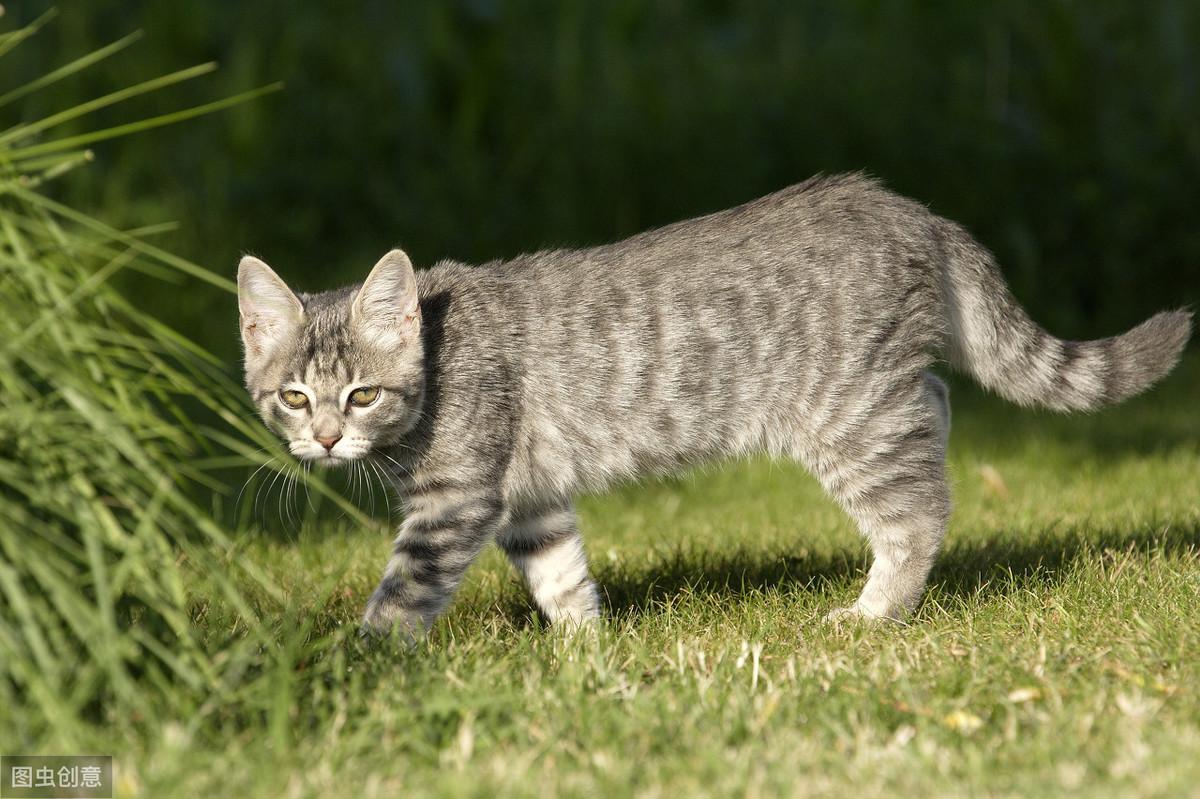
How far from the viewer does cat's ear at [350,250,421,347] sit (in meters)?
4.30

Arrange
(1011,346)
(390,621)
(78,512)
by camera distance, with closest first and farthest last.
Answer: (78,512), (390,621), (1011,346)

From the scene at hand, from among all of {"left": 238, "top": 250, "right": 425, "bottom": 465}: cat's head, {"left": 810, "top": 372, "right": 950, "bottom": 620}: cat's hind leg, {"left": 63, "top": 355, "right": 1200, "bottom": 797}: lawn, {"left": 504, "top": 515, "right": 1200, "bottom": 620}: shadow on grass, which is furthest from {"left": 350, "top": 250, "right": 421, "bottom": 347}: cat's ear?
{"left": 810, "top": 372, "right": 950, "bottom": 620}: cat's hind leg

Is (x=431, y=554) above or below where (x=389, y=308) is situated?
below

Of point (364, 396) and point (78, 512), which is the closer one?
point (78, 512)

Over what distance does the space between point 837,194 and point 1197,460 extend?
2.68 metres

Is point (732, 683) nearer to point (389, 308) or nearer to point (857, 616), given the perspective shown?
point (857, 616)

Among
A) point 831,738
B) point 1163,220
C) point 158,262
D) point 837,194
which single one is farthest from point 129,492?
point 1163,220

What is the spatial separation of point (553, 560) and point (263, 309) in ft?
3.96

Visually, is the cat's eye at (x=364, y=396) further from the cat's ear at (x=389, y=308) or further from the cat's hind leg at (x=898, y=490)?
the cat's hind leg at (x=898, y=490)

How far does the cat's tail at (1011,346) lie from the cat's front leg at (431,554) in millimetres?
1656

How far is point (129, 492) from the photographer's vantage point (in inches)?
118

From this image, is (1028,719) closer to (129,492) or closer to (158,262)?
(129,492)

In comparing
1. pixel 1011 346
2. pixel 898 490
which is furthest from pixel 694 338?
pixel 1011 346

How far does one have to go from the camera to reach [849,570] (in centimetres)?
486
